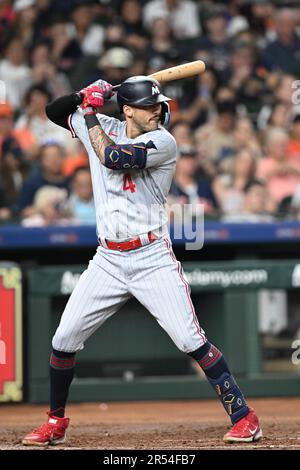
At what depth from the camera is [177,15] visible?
38.9 feet

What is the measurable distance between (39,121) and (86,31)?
6.11 ft

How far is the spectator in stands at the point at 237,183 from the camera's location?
8.95 m

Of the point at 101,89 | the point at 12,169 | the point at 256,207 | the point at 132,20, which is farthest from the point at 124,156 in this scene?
the point at 132,20

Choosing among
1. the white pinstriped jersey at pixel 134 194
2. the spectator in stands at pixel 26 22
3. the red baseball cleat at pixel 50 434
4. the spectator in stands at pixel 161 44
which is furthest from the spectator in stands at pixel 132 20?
the red baseball cleat at pixel 50 434

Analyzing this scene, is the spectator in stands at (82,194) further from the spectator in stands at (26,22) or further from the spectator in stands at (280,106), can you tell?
the spectator in stands at (26,22)

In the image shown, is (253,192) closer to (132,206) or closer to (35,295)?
(35,295)

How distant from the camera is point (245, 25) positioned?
1195cm

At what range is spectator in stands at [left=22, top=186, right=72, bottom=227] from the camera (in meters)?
7.98

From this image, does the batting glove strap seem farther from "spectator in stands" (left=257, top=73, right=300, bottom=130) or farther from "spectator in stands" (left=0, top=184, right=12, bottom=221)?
"spectator in stands" (left=257, top=73, right=300, bottom=130)

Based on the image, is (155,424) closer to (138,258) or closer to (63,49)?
(138,258)

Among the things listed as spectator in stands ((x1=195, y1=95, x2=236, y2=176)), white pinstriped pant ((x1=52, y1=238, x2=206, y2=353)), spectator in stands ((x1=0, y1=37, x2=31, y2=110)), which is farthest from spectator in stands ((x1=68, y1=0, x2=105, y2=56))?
white pinstriped pant ((x1=52, y1=238, x2=206, y2=353))

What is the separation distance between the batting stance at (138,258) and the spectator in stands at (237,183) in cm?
362

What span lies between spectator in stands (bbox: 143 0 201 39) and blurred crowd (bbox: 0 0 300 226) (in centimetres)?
1
